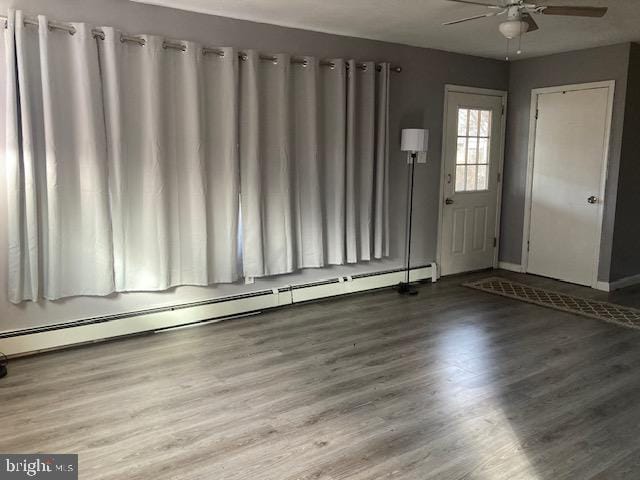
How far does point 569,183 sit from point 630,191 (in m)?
0.57

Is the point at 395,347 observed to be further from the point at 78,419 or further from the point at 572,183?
the point at 572,183

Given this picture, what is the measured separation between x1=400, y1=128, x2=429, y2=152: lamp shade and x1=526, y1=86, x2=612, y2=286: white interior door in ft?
5.63

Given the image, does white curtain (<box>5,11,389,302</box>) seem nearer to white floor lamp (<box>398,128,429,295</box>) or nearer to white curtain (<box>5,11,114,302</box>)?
white curtain (<box>5,11,114,302</box>)

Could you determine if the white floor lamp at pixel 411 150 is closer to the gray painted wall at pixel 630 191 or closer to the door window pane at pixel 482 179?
the door window pane at pixel 482 179

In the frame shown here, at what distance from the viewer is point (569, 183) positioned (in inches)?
227

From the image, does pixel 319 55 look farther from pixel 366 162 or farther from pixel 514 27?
pixel 514 27

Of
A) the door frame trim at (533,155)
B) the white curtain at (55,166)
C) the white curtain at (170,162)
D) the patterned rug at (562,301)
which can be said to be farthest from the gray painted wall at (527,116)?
the white curtain at (55,166)

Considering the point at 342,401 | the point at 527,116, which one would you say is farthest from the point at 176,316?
the point at 527,116

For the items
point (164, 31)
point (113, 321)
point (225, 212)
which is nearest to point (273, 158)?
point (225, 212)

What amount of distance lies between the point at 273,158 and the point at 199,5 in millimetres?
1279

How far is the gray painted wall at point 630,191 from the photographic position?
5.29 meters

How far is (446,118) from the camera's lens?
5.78 metres

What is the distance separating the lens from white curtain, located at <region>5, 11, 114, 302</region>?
11.2 feet

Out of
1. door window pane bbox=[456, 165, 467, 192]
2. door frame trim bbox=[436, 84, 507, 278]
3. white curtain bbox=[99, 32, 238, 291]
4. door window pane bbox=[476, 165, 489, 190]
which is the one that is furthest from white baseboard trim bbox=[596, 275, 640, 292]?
white curtain bbox=[99, 32, 238, 291]
